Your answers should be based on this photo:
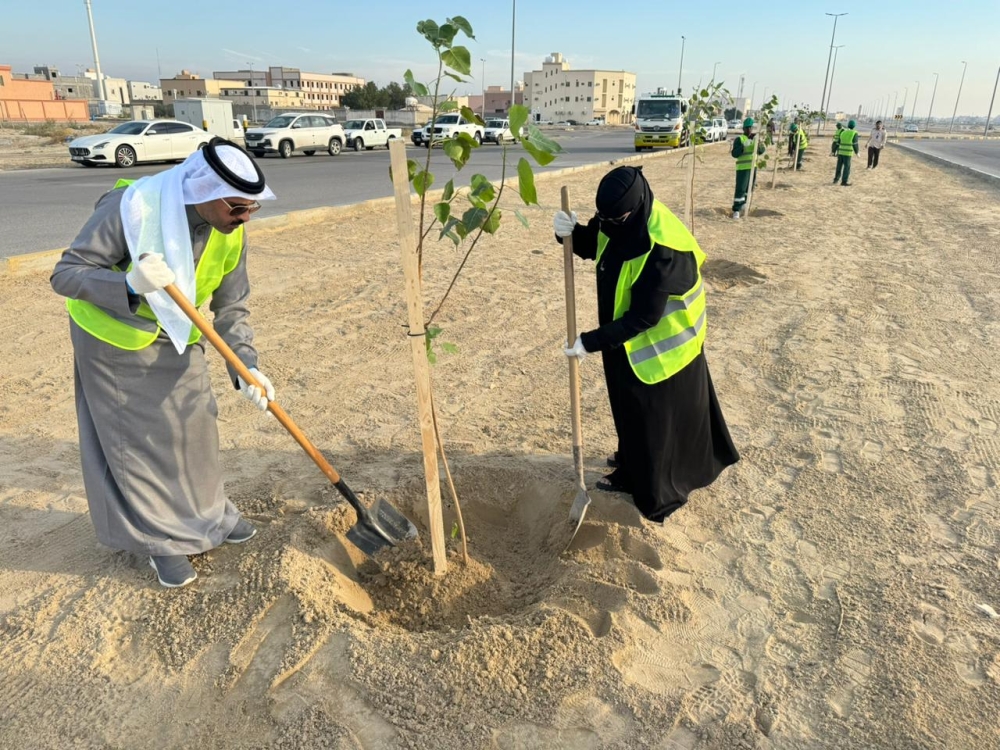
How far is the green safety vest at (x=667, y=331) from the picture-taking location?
105 inches

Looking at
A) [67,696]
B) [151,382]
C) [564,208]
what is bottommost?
[67,696]

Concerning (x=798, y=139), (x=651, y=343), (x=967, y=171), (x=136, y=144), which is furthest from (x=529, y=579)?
(x=967, y=171)

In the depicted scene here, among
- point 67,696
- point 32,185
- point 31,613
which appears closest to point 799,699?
point 67,696

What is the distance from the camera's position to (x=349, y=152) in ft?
79.0

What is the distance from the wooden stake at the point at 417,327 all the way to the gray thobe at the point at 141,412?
0.72 m

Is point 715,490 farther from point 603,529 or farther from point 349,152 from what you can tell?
point 349,152

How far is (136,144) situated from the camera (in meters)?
16.2

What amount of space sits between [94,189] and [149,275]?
479 inches

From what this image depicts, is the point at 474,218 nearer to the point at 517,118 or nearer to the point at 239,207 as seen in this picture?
the point at 517,118

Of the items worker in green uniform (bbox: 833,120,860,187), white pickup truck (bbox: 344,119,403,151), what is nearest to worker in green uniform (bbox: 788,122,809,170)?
worker in green uniform (bbox: 833,120,860,187)

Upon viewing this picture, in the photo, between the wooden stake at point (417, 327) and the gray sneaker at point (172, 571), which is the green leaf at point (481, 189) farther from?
the gray sneaker at point (172, 571)

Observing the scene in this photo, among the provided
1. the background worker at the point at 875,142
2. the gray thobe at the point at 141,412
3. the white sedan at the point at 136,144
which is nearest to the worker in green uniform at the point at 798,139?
the background worker at the point at 875,142

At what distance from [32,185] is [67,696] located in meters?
13.8

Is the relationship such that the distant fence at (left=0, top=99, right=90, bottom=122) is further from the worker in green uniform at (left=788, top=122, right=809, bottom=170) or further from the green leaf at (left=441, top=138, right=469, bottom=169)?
the green leaf at (left=441, top=138, right=469, bottom=169)
